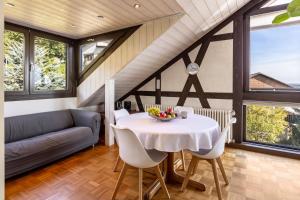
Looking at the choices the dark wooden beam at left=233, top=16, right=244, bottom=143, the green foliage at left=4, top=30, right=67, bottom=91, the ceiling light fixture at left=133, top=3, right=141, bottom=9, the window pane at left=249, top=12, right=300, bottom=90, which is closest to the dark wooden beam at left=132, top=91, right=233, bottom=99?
the dark wooden beam at left=233, top=16, right=244, bottom=143

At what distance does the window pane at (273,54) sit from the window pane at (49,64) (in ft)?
12.4

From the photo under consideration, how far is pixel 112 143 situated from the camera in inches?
146

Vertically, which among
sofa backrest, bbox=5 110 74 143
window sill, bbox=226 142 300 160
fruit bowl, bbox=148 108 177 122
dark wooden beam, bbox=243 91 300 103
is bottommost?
window sill, bbox=226 142 300 160

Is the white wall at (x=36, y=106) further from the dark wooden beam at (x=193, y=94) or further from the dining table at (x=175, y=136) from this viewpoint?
the dining table at (x=175, y=136)

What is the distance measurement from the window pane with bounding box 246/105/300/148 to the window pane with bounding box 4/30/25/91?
4.17m

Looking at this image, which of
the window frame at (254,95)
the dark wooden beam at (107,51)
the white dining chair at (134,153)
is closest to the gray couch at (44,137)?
the dark wooden beam at (107,51)

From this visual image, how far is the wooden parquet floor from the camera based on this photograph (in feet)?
6.65

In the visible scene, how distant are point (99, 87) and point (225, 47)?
259cm

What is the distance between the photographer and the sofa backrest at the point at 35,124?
9.11 ft

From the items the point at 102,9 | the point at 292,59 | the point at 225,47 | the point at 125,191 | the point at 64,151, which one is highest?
the point at 102,9

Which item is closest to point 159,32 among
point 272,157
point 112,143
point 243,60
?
point 243,60

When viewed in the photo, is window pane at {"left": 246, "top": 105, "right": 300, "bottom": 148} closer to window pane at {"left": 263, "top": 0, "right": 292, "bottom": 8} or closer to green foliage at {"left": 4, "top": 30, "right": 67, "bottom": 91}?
window pane at {"left": 263, "top": 0, "right": 292, "bottom": 8}

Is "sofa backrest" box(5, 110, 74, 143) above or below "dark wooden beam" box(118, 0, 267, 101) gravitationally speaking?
below

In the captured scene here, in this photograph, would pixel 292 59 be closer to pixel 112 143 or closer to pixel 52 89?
pixel 112 143
